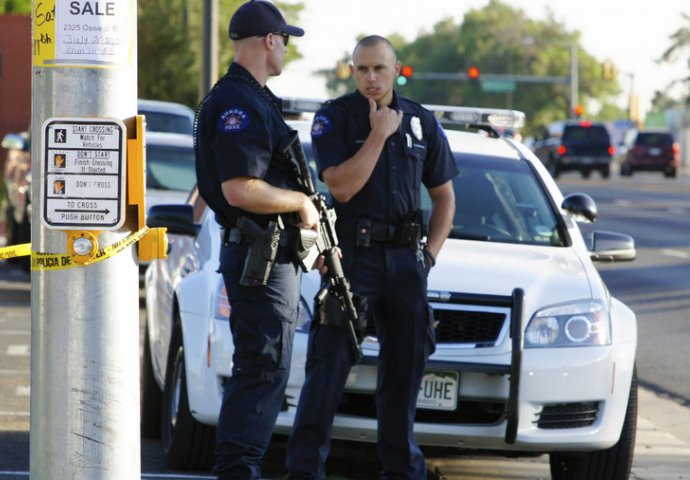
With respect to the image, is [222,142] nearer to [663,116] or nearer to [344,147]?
[344,147]

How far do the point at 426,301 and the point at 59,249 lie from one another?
7.28ft

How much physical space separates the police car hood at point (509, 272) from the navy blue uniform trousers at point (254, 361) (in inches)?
55.2

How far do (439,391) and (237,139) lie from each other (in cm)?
175

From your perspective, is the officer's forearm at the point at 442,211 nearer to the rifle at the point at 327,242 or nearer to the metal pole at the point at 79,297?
the rifle at the point at 327,242

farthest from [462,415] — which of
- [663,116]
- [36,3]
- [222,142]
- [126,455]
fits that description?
[663,116]

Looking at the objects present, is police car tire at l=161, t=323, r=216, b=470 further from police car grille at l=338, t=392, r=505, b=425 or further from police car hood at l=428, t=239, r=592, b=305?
police car hood at l=428, t=239, r=592, b=305

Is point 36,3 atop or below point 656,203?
atop

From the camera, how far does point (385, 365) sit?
6031 mm

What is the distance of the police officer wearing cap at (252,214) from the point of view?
5.20m

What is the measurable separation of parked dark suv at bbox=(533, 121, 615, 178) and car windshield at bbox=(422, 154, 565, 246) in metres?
43.6

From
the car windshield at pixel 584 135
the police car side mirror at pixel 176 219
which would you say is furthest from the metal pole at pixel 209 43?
the car windshield at pixel 584 135

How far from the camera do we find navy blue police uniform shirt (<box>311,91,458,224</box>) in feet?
19.7

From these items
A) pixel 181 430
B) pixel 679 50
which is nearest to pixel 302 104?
pixel 181 430

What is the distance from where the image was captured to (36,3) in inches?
164
